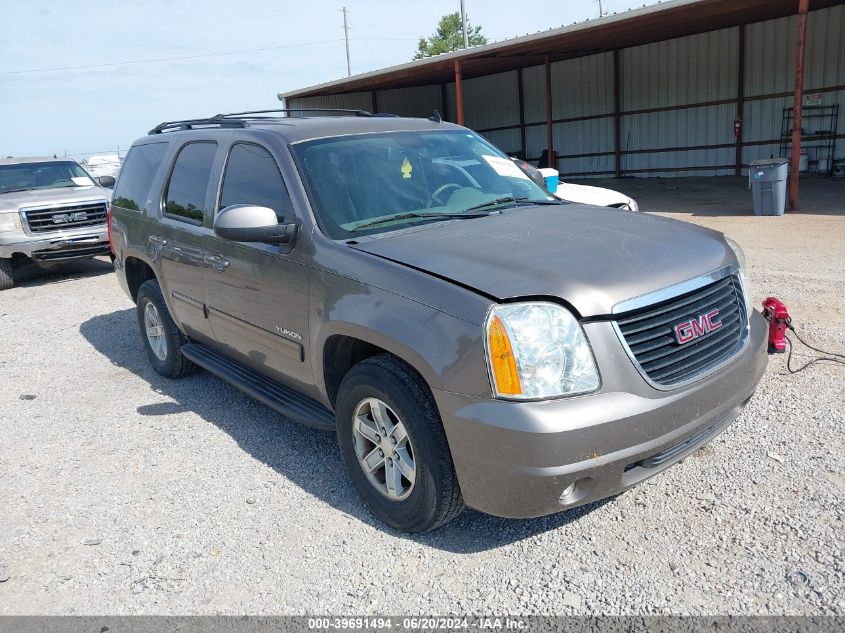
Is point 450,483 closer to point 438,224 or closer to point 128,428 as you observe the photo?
point 438,224

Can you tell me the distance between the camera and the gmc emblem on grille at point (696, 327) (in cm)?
290

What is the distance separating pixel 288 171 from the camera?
383 centimetres

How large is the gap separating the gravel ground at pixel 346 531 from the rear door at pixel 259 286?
2.07ft

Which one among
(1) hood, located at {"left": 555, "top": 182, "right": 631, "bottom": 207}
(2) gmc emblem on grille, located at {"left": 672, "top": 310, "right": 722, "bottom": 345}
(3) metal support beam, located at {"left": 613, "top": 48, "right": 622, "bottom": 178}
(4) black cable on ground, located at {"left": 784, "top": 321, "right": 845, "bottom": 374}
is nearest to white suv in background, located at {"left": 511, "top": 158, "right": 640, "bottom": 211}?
(1) hood, located at {"left": 555, "top": 182, "right": 631, "bottom": 207}

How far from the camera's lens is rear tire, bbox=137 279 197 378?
543 cm

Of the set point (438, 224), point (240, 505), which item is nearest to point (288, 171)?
point (438, 224)

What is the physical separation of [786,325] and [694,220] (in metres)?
8.45

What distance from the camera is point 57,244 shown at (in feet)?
34.2

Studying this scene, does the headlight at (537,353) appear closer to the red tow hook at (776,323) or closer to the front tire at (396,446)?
the front tire at (396,446)

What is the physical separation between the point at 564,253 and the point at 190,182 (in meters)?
2.91

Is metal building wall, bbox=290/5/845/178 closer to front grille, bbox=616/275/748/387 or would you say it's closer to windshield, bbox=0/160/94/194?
Answer: windshield, bbox=0/160/94/194

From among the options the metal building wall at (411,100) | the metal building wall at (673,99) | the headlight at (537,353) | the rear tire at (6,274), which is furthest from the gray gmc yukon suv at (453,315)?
the metal building wall at (411,100)

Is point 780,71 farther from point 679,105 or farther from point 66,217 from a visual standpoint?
point 66,217

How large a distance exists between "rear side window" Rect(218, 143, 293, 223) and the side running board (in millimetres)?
1004
